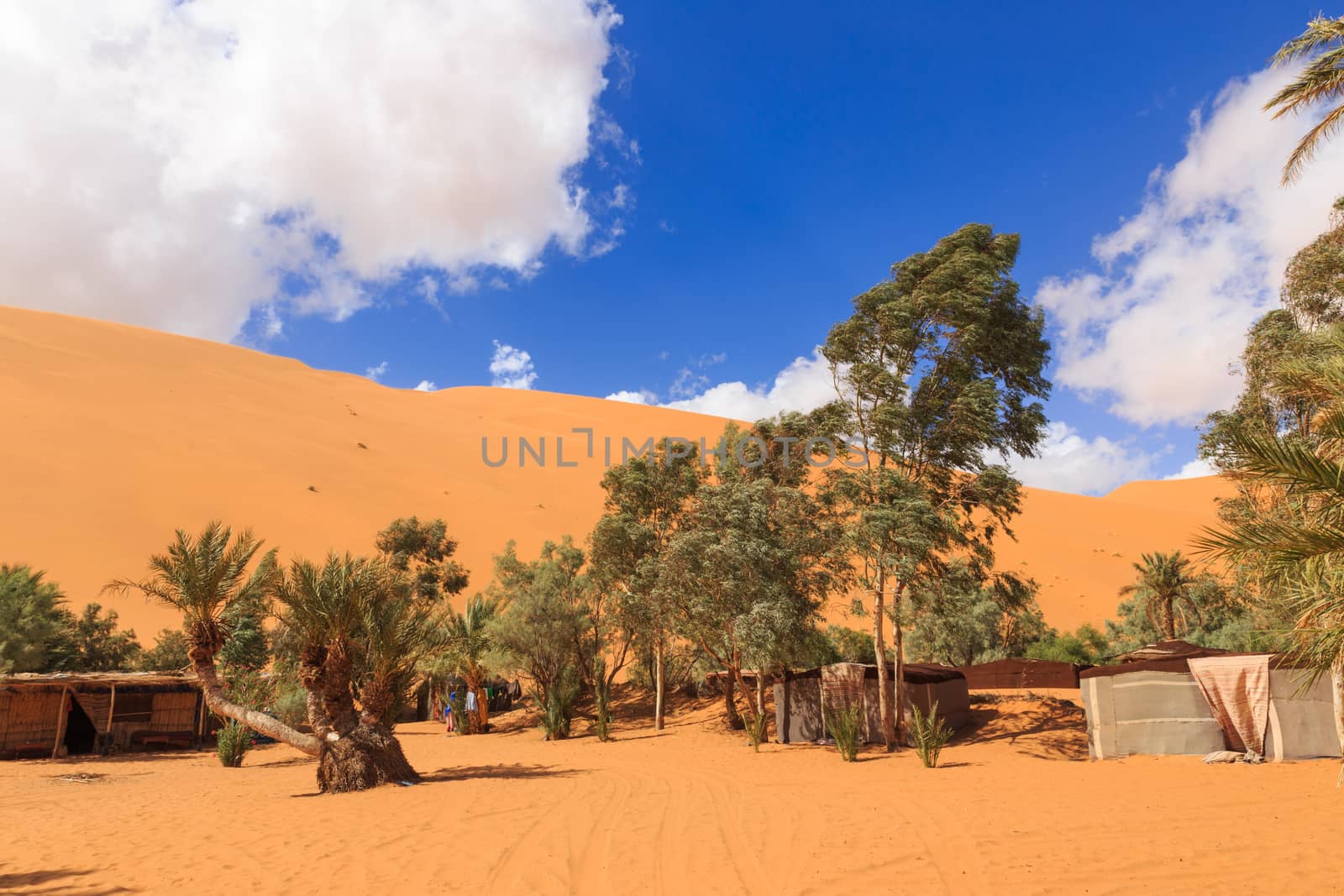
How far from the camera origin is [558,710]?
20969mm

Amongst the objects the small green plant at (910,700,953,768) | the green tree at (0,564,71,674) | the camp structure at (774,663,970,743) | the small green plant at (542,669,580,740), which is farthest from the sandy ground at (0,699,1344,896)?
the small green plant at (542,669,580,740)

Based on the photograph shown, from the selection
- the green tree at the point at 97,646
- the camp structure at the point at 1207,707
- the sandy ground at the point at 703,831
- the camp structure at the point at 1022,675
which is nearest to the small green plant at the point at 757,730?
the sandy ground at the point at 703,831

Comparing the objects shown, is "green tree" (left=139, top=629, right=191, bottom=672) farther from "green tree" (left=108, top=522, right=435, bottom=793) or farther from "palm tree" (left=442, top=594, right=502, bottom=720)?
"green tree" (left=108, top=522, right=435, bottom=793)

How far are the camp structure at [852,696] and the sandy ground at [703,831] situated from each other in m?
2.86

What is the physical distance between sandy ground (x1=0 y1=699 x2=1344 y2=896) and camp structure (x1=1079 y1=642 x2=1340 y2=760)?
30.0 inches

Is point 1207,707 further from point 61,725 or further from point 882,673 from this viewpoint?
point 61,725

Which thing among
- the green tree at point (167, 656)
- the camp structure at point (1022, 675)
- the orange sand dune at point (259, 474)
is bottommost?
the camp structure at point (1022, 675)

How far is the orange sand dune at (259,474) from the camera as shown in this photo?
31859 millimetres

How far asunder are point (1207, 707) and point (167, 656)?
28831 mm

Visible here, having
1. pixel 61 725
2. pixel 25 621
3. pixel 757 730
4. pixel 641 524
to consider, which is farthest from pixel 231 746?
pixel 757 730

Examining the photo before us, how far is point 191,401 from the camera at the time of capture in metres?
50.7

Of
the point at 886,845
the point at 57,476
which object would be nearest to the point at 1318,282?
the point at 886,845

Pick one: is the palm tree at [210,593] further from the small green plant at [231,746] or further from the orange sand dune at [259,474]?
the orange sand dune at [259,474]

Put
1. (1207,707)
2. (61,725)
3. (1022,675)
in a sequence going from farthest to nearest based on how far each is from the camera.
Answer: (1022,675)
(61,725)
(1207,707)
